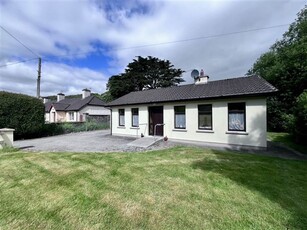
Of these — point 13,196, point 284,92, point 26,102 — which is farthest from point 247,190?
point 284,92

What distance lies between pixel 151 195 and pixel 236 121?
7550 millimetres

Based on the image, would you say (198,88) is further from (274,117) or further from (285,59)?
(285,59)

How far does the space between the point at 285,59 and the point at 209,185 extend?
19.5m

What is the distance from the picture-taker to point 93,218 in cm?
302

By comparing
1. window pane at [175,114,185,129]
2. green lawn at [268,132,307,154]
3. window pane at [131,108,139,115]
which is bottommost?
green lawn at [268,132,307,154]

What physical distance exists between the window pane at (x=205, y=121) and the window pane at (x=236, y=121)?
1154mm

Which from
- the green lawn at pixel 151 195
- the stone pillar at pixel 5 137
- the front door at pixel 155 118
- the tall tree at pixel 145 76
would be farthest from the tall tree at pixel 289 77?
the stone pillar at pixel 5 137

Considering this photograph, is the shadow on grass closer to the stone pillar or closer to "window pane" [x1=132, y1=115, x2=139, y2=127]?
"window pane" [x1=132, y1=115, x2=139, y2=127]

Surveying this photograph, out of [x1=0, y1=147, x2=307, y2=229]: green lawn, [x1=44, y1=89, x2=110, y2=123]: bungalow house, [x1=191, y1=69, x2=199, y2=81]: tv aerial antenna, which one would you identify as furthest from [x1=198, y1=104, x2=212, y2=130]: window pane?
[x1=44, y1=89, x2=110, y2=123]: bungalow house

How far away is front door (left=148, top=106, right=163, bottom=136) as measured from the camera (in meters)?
12.9

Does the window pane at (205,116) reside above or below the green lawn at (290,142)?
above

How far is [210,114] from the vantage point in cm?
1056

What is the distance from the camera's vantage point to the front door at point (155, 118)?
12852 millimetres

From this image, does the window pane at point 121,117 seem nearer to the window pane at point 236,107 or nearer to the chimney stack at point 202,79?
the chimney stack at point 202,79
